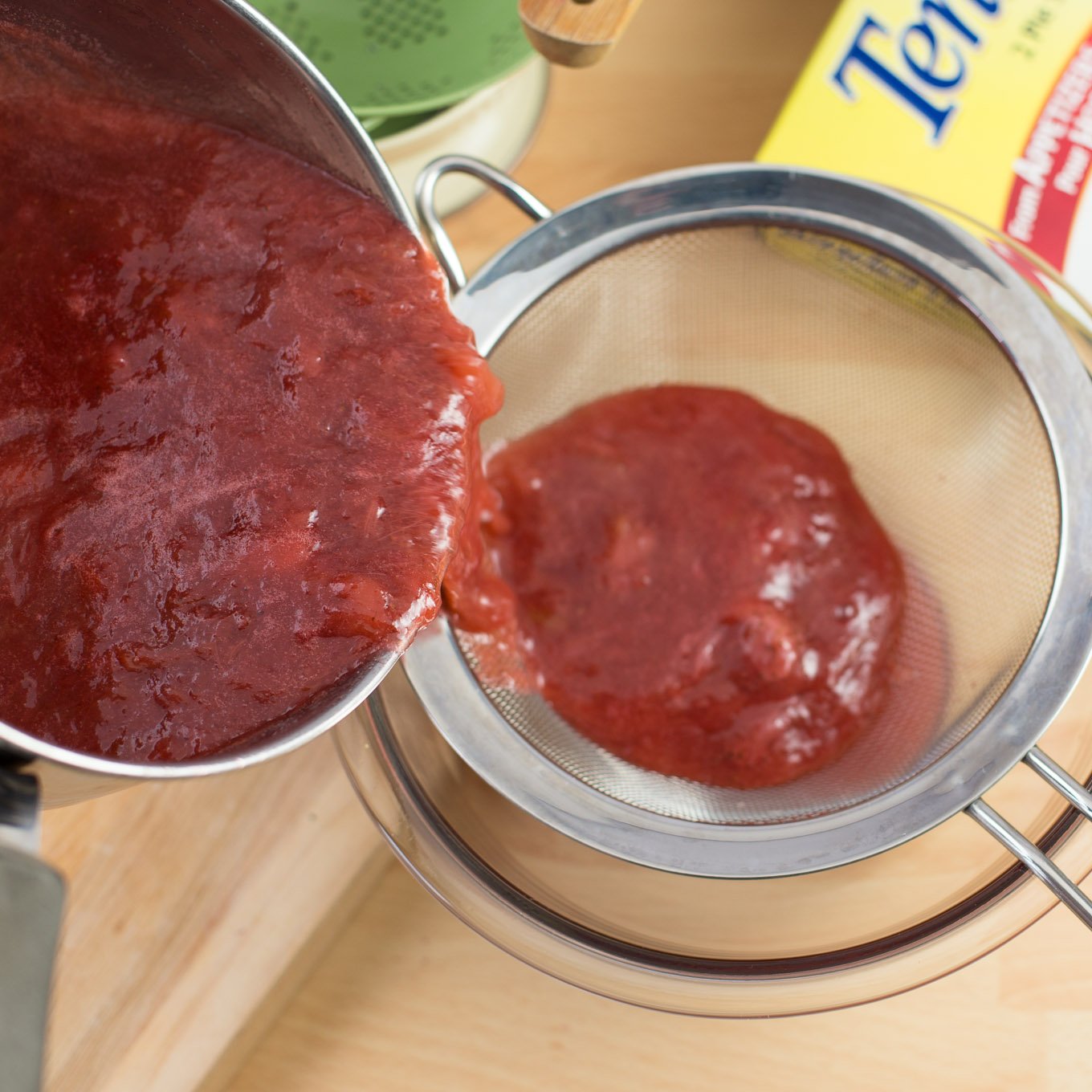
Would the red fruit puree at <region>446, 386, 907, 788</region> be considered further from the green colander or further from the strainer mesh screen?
the green colander

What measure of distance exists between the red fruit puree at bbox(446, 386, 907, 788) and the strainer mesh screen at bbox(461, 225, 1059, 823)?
0.04 metres

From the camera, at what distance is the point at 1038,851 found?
2.79ft

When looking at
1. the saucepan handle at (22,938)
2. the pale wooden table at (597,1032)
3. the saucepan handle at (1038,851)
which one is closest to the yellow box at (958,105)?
the saucepan handle at (1038,851)

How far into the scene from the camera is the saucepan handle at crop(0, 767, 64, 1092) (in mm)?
554

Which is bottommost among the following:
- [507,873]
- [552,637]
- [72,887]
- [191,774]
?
[72,887]

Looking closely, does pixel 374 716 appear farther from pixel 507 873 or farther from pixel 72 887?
pixel 72 887

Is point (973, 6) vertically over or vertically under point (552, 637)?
over

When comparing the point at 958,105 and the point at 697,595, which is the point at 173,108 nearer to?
the point at 697,595

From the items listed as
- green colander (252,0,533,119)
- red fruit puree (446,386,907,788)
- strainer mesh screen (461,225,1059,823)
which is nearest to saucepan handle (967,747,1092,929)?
strainer mesh screen (461,225,1059,823)

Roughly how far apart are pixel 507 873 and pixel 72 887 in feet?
1.53

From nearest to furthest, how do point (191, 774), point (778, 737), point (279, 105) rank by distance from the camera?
point (191, 774) → point (279, 105) → point (778, 737)

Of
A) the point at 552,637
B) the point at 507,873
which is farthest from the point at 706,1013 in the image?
the point at 552,637

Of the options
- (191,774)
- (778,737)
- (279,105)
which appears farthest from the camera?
(778,737)

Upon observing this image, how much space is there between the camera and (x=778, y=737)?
1.05 meters
